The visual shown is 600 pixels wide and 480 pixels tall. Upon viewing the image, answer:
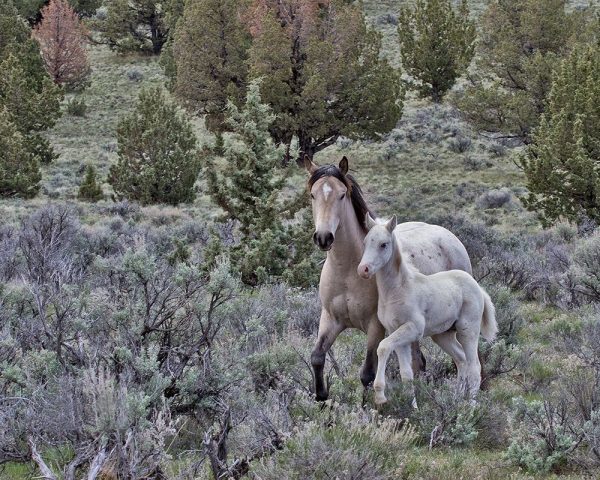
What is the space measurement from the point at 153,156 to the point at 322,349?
20.0 metres

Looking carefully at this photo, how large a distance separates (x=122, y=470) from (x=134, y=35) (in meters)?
51.2

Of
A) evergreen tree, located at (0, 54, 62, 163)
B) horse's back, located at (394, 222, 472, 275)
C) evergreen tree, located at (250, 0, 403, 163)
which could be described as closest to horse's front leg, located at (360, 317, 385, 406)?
horse's back, located at (394, 222, 472, 275)

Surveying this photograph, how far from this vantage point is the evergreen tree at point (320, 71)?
28.0 meters

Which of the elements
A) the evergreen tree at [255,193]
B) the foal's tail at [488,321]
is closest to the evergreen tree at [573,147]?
the evergreen tree at [255,193]

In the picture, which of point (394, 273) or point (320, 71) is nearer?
point (394, 273)

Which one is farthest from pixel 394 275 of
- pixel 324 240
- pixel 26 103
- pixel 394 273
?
pixel 26 103

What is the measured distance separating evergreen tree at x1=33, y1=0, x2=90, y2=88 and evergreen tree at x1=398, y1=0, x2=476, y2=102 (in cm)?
1842

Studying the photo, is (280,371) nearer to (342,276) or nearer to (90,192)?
(342,276)

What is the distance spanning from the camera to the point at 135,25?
51.7m

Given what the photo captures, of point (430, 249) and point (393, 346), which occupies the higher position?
point (430, 249)

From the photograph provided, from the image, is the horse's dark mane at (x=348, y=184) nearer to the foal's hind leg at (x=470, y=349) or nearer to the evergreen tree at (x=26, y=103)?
the foal's hind leg at (x=470, y=349)

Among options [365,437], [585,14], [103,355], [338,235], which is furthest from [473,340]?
[585,14]

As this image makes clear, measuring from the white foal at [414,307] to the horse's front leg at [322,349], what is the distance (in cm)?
41

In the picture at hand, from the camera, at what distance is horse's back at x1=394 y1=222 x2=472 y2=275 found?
7.22 metres
